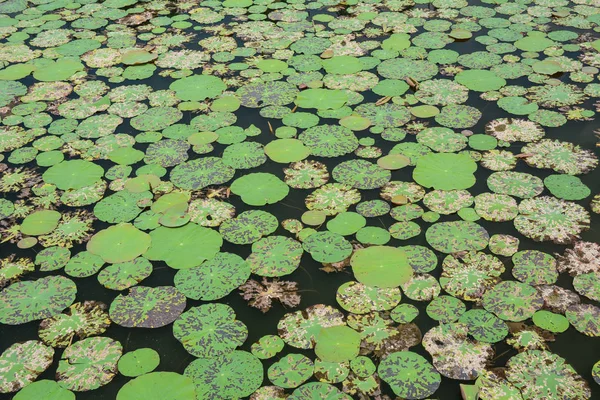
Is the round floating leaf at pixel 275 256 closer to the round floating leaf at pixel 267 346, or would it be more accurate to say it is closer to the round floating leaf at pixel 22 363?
the round floating leaf at pixel 267 346

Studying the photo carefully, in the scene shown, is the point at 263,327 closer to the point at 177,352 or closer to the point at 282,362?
the point at 282,362

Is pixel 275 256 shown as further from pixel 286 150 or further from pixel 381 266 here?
pixel 286 150

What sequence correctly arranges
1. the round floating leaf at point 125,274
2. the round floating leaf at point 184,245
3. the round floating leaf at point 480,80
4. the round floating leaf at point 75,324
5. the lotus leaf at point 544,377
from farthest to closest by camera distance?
the round floating leaf at point 480,80, the round floating leaf at point 184,245, the round floating leaf at point 125,274, the round floating leaf at point 75,324, the lotus leaf at point 544,377

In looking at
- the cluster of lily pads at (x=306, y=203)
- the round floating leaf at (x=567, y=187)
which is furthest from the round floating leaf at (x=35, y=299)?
the round floating leaf at (x=567, y=187)

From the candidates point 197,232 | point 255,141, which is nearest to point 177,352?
point 197,232

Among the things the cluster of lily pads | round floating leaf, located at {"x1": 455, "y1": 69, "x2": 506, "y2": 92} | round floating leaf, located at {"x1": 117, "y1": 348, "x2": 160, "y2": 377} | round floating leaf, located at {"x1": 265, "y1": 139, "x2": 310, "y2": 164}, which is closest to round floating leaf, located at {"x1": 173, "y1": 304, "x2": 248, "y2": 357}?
the cluster of lily pads
